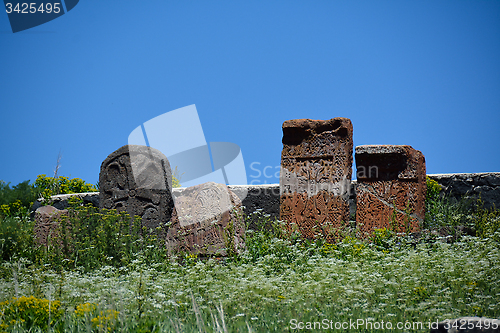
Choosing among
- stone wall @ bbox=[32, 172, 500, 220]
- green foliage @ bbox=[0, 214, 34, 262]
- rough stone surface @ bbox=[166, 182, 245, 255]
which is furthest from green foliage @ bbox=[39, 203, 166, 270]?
stone wall @ bbox=[32, 172, 500, 220]

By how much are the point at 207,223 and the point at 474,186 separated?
6058 millimetres

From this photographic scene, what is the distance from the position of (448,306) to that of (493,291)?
625 mm

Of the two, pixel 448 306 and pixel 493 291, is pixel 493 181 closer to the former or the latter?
pixel 493 291

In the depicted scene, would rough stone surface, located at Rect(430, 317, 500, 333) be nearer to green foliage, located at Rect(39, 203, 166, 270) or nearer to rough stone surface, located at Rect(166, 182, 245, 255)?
rough stone surface, located at Rect(166, 182, 245, 255)

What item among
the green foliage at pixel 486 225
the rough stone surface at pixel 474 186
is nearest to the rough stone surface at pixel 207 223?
the green foliage at pixel 486 225

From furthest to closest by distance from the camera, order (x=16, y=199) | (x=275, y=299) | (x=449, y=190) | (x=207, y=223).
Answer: (x=16, y=199) < (x=449, y=190) < (x=207, y=223) < (x=275, y=299)

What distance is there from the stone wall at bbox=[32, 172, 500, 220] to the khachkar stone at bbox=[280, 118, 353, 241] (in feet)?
5.29

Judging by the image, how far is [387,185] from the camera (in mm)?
7570

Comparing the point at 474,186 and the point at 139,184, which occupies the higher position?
the point at 139,184

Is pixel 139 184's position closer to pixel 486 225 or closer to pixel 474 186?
pixel 486 225

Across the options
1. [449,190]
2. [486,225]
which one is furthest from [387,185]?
[449,190]

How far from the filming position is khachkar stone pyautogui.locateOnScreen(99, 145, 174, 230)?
7092mm

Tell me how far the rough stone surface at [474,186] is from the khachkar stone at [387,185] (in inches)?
71.6

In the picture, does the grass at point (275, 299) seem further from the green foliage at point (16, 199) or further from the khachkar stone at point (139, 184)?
the green foliage at point (16, 199)
